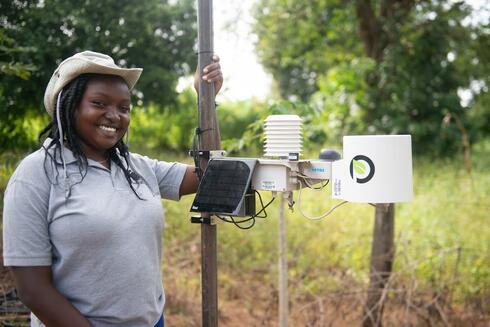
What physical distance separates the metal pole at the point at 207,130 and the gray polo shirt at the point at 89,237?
436 millimetres

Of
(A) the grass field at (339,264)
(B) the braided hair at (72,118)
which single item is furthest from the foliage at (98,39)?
(B) the braided hair at (72,118)

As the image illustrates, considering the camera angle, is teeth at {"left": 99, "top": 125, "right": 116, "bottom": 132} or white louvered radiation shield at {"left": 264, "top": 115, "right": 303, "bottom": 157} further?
white louvered radiation shield at {"left": 264, "top": 115, "right": 303, "bottom": 157}

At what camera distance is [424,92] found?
10.4m

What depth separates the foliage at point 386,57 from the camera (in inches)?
237

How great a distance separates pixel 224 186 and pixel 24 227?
2.31ft

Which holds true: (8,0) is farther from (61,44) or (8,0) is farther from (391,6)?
(391,6)

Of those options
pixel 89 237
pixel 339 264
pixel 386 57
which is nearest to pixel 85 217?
pixel 89 237

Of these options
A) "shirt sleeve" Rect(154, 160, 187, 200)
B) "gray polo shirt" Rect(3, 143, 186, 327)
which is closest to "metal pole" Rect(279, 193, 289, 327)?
"shirt sleeve" Rect(154, 160, 187, 200)

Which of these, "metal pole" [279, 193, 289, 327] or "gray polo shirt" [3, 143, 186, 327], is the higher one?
"gray polo shirt" [3, 143, 186, 327]

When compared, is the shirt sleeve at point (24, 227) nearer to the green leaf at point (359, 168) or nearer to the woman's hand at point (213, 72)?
the woman's hand at point (213, 72)

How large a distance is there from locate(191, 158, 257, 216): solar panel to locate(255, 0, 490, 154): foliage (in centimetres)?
259

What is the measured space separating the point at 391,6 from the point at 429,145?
5344 millimetres

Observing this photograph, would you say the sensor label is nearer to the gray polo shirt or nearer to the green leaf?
the green leaf

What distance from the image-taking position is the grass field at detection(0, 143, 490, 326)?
386 centimetres
